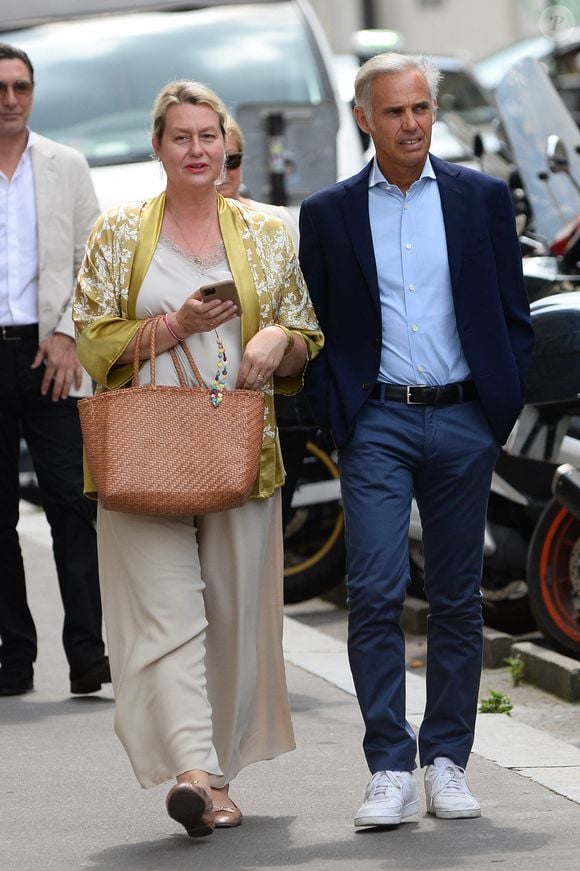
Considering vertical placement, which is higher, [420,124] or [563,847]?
[420,124]

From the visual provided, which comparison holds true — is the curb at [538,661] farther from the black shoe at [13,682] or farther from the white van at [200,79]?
the white van at [200,79]

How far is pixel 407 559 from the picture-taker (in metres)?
5.52

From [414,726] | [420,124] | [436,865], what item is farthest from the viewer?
[414,726]

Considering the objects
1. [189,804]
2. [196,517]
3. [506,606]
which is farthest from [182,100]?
[506,606]

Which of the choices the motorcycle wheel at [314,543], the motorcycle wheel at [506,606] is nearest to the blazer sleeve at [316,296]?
the motorcycle wheel at [506,606]

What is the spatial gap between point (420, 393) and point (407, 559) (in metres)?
0.43

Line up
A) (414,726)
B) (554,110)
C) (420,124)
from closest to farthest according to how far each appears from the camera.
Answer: (420,124) < (414,726) < (554,110)

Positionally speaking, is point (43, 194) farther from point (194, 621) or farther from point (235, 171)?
point (194, 621)

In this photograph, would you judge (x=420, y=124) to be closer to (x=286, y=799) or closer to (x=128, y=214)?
(x=128, y=214)

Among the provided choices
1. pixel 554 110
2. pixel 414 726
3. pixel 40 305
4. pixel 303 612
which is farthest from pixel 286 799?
pixel 554 110

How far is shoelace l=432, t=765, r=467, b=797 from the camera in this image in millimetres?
5488

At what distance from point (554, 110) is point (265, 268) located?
4.43 metres

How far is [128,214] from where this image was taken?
549 cm

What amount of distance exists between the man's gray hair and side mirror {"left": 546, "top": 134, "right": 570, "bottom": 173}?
379 cm
